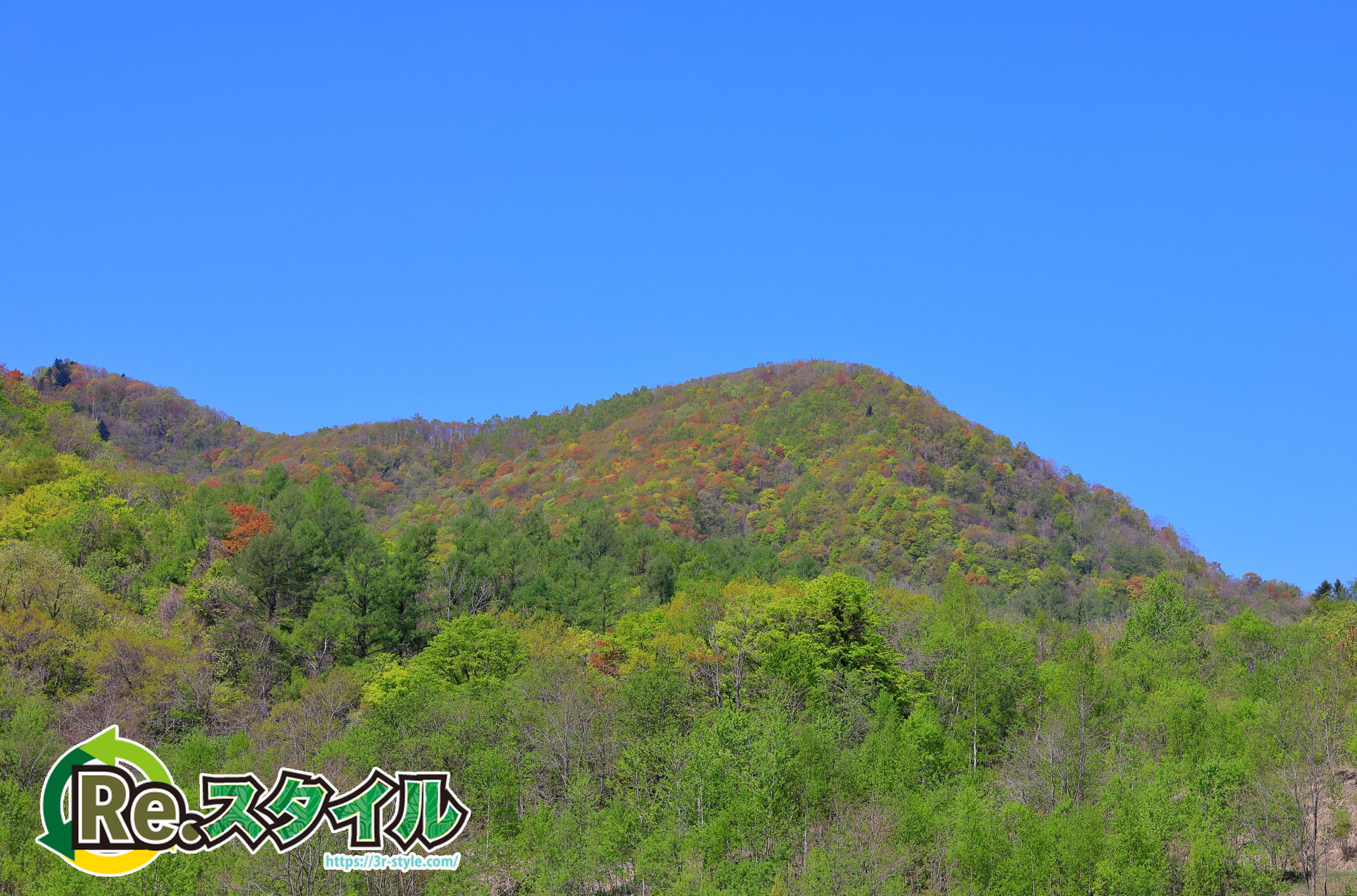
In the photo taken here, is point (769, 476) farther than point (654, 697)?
Yes

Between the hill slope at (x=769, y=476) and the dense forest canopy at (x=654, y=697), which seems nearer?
the dense forest canopy at (x=654, y=697)

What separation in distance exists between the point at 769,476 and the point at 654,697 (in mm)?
93090

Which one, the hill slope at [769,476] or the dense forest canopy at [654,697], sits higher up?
the hill slope at [769,476]

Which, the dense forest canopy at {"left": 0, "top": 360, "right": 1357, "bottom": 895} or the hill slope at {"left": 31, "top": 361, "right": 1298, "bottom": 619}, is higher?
the hill slope at {"left": 31, "top": 361, "right": 1298, "bottom": 619}

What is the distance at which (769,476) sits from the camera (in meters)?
147

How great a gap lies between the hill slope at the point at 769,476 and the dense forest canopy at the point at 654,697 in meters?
5.36

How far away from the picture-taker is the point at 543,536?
97.8 metres

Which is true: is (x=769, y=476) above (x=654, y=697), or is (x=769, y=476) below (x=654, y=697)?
above

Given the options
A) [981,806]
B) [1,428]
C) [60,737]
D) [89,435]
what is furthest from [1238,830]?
[89,435]

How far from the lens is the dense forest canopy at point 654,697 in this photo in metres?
43.6

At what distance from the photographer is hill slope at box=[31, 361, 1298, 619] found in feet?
397

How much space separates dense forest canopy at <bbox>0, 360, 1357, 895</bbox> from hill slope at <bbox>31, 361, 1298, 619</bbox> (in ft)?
17.6

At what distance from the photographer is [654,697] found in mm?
55156

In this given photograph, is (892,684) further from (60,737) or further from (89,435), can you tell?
(89,435)
